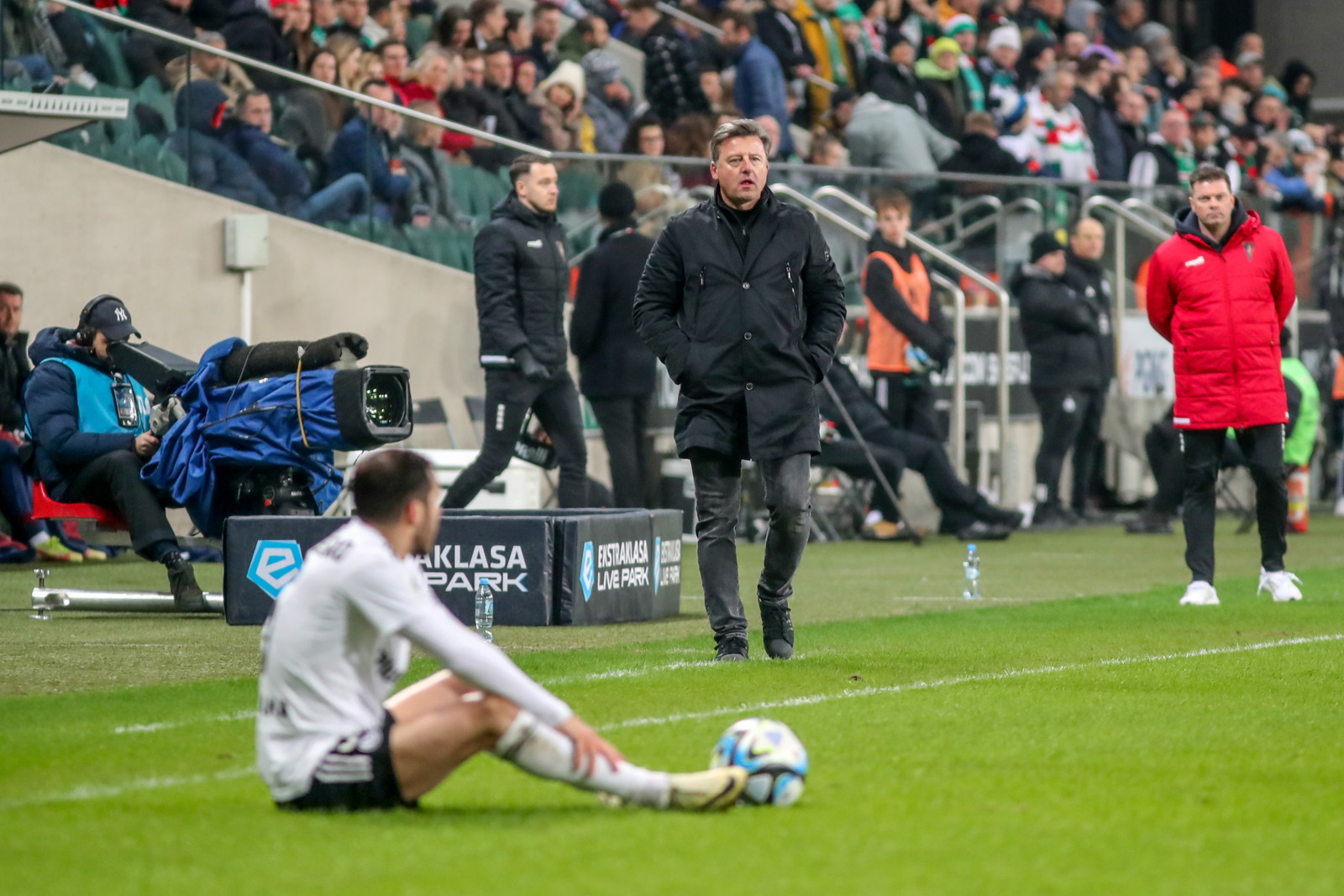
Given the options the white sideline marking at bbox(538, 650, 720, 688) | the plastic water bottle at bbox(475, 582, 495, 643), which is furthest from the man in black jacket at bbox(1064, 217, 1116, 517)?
the white sideline marking at bbox(538, 650, 720, 688)

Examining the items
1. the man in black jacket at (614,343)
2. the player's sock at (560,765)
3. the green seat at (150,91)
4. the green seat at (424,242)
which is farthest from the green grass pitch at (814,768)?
the green seat at (424,242)

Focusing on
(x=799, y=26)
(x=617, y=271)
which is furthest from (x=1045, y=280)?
(x=799, y=26)

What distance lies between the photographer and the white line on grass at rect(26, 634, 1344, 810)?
18.9 ft

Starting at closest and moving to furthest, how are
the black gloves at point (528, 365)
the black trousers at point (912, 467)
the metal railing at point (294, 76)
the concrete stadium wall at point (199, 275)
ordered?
the black gloves at point (528, 365) < the metal railing at point (294, 76) < the concrete stadium wall at point (199, 275) < the black trousers at point (912, 467)

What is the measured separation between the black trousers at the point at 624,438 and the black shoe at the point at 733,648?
259 inches

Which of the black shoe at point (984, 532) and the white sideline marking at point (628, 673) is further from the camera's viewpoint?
the black shoe at point (984, 532)

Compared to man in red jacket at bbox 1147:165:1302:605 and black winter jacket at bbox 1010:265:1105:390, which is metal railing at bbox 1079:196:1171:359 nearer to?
black winter jacket at bbox 1010:265:1105:390

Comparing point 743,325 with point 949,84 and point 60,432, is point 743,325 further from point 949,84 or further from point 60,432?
point 949,84

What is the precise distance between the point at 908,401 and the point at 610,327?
301 centimetres

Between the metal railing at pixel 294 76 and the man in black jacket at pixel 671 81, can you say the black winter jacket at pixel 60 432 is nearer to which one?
the metal railing at pixel 294 76

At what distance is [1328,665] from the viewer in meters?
8.79

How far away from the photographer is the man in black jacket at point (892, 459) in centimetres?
1698

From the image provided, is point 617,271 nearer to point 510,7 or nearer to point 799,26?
point 510,7

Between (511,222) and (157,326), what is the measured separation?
3524 mm
